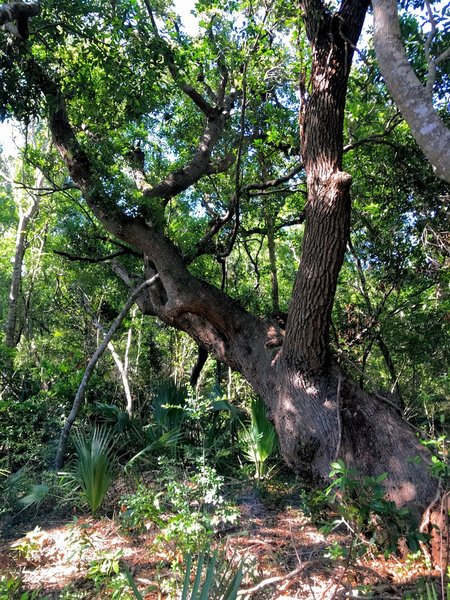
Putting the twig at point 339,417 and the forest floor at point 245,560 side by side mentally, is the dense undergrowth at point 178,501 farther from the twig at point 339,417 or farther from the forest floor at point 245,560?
the twig at point 339,417

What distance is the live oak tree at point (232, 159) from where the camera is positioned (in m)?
4.20

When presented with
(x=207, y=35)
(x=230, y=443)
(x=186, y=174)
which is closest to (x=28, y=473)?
(x=230, y=443)

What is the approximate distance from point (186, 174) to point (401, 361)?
5341mm

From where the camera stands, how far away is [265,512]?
15.9ft

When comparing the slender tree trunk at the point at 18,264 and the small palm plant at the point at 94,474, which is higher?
the slender tree trunk at the point at 18,264

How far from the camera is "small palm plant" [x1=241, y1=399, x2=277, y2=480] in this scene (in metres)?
5.45

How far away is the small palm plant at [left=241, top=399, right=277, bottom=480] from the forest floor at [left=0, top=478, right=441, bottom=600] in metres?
0.64

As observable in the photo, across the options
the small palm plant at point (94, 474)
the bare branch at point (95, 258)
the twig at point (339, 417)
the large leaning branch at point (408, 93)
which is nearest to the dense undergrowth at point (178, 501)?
the small palm plant at point (94, 474)

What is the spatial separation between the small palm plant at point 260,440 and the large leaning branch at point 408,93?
148 inches

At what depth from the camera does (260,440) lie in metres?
5.45

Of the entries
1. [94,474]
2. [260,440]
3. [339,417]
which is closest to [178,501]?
Answer: [94,474]

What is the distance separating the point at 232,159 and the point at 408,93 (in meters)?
5.25

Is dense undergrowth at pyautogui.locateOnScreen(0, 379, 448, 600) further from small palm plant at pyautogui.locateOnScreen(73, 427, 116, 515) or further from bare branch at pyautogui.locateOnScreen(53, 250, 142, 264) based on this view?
bare branch at pyautogui.locateOnScreen(53, 250, 142, 264)

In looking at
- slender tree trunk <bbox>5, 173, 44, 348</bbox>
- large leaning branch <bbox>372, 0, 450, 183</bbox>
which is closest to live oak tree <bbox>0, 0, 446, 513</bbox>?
large leaning branch <bbox>372, 0, 450, 183</bbox>
